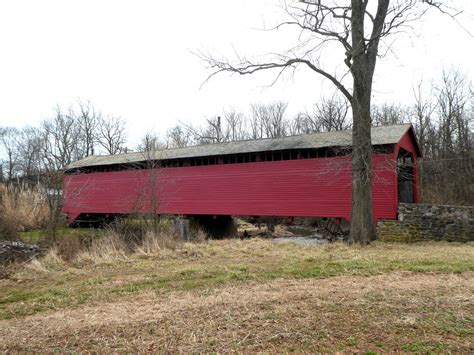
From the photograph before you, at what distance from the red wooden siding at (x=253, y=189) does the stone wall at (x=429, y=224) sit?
1.42ft

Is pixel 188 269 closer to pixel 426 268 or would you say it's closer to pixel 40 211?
pixel 426 268

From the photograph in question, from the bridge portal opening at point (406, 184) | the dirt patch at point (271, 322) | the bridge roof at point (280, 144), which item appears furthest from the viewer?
the bridge portal opening at point (406, 184)

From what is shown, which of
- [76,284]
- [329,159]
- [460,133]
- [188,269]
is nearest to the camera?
[76,284]

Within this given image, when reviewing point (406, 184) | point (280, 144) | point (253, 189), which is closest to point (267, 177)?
point (253, 189)

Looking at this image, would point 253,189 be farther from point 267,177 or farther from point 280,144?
point 280,144

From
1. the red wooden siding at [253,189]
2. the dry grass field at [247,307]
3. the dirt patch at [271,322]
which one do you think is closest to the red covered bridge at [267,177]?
the red wooden siding at [253,189]

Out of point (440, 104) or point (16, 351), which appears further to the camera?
point (440, 104)

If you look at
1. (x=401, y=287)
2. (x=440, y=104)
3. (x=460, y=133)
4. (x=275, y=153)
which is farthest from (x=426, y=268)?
(x=440, y=104)

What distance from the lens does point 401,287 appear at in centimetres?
496

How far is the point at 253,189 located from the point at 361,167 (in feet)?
19.2

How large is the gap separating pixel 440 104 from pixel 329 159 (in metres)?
19.3

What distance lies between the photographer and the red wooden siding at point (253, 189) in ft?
46.4

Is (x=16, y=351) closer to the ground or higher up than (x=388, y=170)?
closer to the ground

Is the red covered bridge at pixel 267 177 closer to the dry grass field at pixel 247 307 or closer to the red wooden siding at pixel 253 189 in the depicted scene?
the red wooden siding at pixel 253 189
